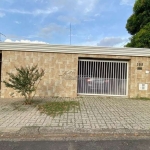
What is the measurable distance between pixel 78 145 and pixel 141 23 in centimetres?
1302

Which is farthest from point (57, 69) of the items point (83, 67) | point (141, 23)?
point (141, 23)

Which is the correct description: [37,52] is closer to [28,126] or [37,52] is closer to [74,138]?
[28,126]

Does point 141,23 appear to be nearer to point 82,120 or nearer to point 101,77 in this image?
point 101,77

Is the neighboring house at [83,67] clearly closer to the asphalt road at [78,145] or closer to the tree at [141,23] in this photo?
the tree at [141,23]

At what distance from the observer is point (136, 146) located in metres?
3.61

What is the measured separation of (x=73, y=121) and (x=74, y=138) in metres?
1.13

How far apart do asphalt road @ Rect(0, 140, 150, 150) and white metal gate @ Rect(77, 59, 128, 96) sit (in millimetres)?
5980

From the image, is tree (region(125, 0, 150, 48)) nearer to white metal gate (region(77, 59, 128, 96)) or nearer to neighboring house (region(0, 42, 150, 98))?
neighboring house (region(0, 42, 150, 98))

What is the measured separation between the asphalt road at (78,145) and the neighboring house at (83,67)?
5.63 metres

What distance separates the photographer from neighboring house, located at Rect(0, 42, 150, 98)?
29.7ft

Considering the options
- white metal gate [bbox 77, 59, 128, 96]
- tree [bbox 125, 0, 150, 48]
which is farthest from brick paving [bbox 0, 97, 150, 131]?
tree [bbox 125, 0, 150, 48]

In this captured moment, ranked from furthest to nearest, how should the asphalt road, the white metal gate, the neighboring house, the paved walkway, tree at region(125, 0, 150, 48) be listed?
1. tree at region(125, 0, 150, 48)
2. the white metal gate
3. the neighboring house
4. the paved walkway
5. the asphalt road

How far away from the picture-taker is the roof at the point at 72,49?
886 centimetres

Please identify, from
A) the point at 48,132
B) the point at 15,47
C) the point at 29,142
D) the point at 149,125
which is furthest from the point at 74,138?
the point at 15,47
